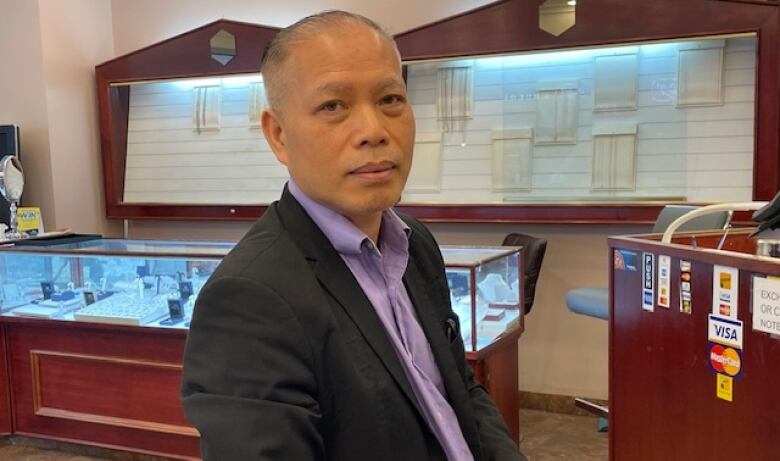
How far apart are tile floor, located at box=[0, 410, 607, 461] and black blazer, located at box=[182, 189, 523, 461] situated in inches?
99.9

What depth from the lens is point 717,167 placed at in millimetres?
3131

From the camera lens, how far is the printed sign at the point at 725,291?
169 centimetres

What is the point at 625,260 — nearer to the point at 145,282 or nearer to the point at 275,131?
the point at 275,131

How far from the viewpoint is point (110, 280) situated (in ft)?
9.55

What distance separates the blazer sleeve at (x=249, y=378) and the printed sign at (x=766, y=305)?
1.33 meters

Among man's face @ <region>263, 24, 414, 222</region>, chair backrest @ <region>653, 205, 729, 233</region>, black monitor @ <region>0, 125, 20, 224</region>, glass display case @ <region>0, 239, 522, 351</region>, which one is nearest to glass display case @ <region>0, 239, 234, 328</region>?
glass display case @ <region>0, 239, 522, 351</region>

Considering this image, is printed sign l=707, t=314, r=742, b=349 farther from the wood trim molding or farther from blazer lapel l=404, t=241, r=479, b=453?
the wood trim molding

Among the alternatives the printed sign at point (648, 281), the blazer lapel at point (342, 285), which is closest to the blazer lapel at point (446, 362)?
the blazer lapel at point (342, 285)

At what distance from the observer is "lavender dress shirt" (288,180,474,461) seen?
0.86 metres

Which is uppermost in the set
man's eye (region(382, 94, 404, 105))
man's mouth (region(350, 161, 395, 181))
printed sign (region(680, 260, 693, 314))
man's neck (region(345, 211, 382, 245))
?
man's eye (region(382, 94, 404, 105))

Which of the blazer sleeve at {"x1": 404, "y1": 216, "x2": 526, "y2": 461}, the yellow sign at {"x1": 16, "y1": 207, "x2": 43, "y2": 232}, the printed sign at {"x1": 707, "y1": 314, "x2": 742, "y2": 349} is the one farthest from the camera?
the yellow sign at {"x1": 16, "y1": 207, "x2": 43, "y2": 232}

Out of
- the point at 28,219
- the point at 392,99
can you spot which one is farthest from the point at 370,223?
the point at 28,219

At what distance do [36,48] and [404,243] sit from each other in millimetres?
3789

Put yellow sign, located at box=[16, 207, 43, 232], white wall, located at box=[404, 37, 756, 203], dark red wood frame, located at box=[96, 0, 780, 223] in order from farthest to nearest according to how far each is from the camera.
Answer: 1. yellow sign, located at box=[16, 207, 43, 232]
2. white wall, located at box=[404, 37, 756, 203]
3. dark red wood frame, located at box=[96, 0, 780, 223]
